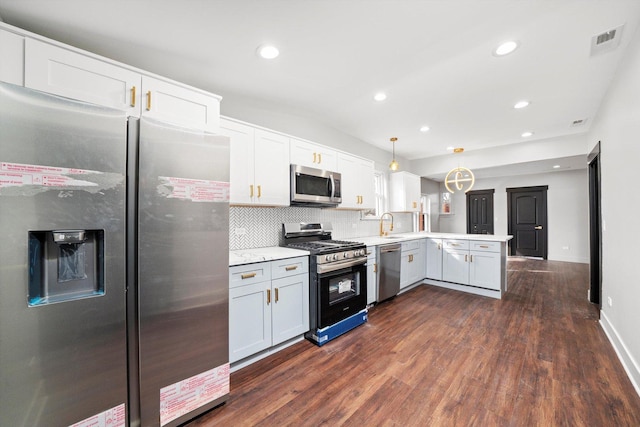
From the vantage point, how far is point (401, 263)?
13.3 ft

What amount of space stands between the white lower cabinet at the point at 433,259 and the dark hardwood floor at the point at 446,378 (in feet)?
4.31

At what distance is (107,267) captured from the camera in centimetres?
135

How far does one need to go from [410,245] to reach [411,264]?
13.1 inches

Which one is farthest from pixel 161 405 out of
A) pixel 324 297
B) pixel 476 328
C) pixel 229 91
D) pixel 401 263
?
pixel 401 263

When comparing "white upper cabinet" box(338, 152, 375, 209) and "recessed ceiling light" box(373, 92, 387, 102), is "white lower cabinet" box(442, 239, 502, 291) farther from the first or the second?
"recessed ceiling light" box(373, 92, 387, 102)

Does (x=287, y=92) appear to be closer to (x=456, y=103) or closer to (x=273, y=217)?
(x=273, y=217)

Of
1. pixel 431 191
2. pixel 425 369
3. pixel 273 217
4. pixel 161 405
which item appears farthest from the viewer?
pixel 431 191

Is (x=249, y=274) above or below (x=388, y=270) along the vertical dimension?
above

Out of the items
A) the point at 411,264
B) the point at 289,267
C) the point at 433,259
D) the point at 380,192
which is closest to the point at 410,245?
the point at 411,264

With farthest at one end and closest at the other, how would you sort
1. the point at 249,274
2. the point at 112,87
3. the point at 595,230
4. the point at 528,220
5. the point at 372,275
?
the point at 528,220
the point at 595,230
the point at 372,275
the point at 249,274
the point at 112,87

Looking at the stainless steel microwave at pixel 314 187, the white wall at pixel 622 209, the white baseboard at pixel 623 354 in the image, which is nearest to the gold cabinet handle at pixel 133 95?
the stainless steel microwave at pixel 314 187

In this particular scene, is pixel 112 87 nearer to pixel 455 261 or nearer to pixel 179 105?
pixel 179 105

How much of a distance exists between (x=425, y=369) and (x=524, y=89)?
308cm

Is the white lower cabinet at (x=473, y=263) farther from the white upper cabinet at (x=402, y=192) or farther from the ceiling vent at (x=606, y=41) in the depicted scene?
the ceiling vent at (x=606, y=41)
